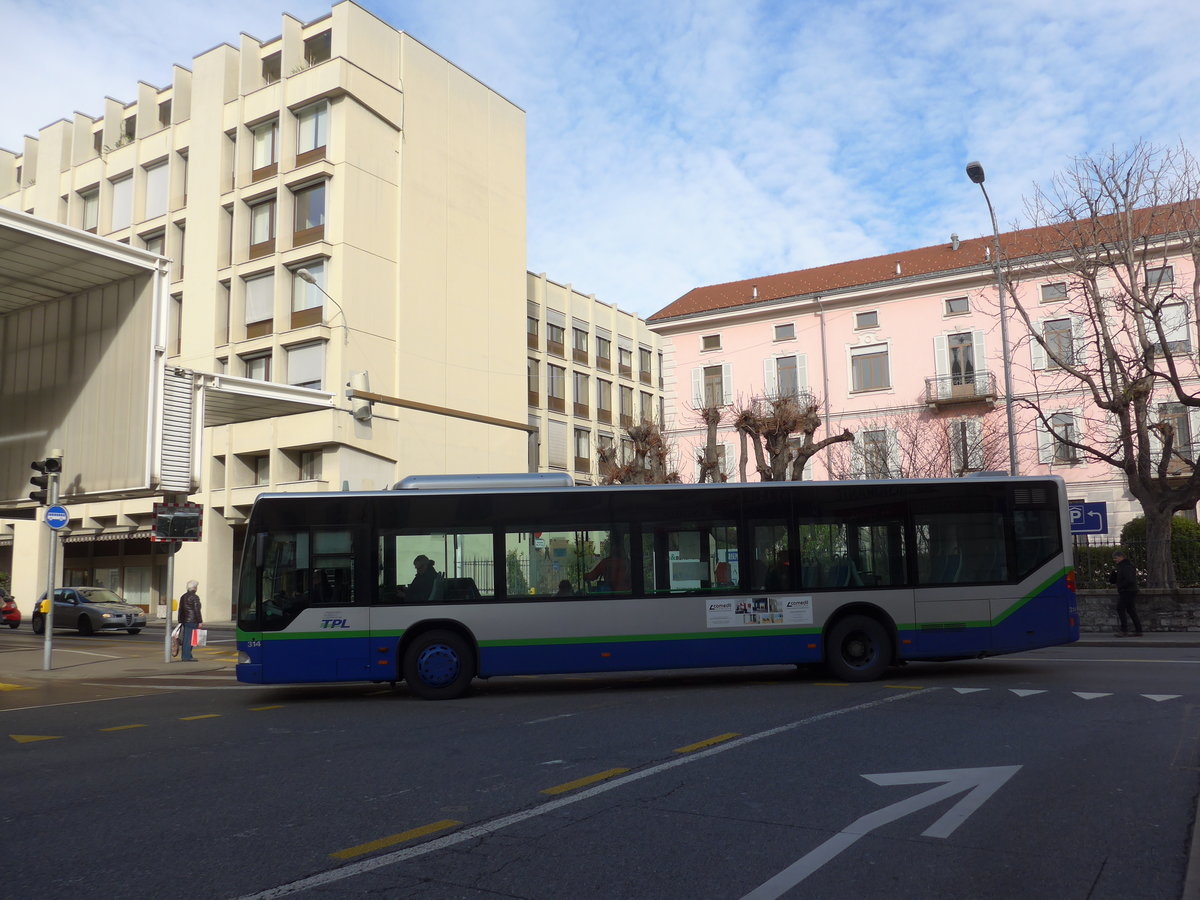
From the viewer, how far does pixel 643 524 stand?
13.2 meters

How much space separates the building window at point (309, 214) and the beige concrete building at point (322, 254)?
73 millimetres

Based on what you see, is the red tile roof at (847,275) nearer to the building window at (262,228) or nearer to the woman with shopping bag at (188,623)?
the building window at (262,228)

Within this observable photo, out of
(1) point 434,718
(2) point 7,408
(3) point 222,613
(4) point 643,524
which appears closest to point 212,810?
(1) point 434,718

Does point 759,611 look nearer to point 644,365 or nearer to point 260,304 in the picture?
point 260,304

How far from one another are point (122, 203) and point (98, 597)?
861 inches

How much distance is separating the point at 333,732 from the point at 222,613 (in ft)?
101

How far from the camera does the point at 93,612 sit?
97.7 ft

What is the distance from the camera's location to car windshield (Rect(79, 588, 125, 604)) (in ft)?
100.0

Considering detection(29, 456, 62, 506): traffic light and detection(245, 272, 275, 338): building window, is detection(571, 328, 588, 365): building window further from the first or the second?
detection(29, 456, 62, 506): traffic light

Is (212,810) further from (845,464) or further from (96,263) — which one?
(845,464)

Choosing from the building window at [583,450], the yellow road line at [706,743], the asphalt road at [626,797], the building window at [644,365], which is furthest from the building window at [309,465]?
the yellow road line at [706,743]

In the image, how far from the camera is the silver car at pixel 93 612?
1174 inches

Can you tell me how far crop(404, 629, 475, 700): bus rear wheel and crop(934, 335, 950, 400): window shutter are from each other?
30.9 m

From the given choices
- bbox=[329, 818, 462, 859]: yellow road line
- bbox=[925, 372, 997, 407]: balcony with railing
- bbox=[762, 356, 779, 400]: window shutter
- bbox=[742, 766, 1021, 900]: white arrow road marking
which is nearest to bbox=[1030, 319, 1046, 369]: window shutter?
bbox=[925, 372, 997, 407]: balcony with railing
